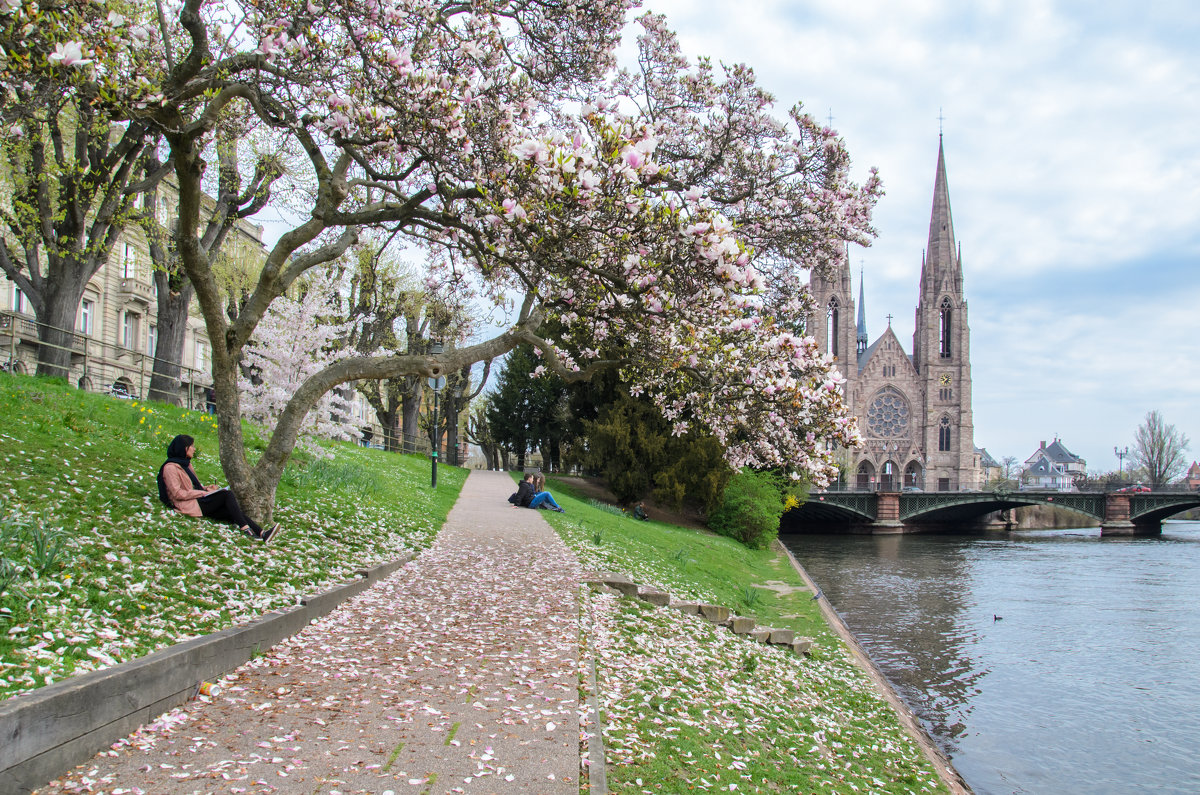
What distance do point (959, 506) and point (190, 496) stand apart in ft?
222

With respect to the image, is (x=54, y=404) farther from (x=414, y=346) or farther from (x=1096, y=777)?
(x=414, y=346)

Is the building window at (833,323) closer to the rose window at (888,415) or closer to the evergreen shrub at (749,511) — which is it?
the rose window at (888,415)

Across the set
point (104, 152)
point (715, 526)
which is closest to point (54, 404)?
point (104, 152)

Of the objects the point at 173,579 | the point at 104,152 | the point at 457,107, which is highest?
the point at 104,152

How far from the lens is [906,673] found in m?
15.6

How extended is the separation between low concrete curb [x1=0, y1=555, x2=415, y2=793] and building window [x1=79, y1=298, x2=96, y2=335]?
132 ft

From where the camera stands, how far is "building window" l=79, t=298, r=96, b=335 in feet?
130

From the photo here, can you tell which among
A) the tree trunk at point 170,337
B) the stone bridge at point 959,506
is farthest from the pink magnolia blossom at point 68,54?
the stone bridge at point 959,506

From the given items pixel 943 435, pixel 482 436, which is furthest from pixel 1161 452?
pixel 482 436

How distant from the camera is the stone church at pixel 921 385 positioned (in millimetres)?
102000

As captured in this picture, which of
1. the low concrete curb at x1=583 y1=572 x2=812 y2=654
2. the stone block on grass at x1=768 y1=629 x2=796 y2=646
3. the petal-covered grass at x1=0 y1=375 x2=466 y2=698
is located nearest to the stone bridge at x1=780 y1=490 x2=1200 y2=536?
the stone block on grass at x1=768 y1=629 x2=796 y2=646

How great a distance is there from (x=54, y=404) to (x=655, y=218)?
11.3 meters

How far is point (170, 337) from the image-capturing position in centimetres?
2162

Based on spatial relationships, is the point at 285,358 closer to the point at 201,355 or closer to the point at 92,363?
the point at 92,363
